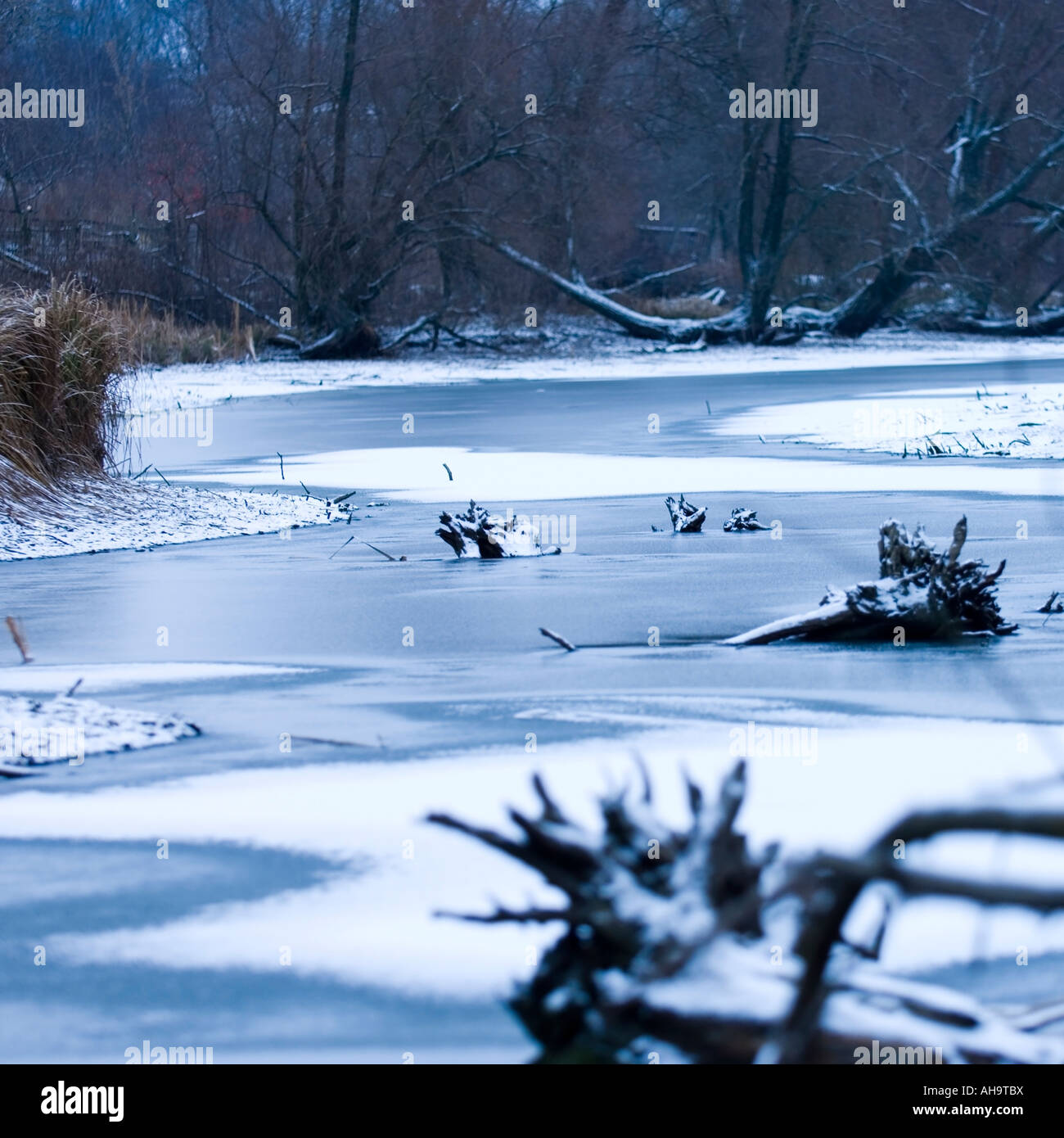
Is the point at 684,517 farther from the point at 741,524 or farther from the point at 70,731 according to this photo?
the point at 70,731

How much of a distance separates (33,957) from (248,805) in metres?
0.83

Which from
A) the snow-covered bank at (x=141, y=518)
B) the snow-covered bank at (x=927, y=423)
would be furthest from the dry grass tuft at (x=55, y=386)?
the snow-covered bank at (x=927, y=423)

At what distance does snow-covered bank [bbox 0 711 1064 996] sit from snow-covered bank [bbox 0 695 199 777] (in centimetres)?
33

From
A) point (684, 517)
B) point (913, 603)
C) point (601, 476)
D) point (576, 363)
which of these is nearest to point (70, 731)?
point (913, 603)

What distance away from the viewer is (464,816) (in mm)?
3529

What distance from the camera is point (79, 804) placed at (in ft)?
12.2

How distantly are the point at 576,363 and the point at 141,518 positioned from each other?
19.7 meters

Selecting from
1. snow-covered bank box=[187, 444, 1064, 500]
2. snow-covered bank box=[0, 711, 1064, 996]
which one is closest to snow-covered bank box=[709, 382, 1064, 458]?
snow-covered bank box=[187, 444, 1064, 500]

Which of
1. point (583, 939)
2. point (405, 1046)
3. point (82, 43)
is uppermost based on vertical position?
point (82, 43)

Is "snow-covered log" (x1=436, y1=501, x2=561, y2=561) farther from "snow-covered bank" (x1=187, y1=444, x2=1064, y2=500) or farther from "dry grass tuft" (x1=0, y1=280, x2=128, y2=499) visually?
"dry grass tuft" (x1=0, y1=280, x2=128, y2=499)

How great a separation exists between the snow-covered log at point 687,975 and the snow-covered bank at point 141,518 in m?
A: 6.52

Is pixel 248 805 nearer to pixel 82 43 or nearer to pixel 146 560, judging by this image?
pixel 146 560

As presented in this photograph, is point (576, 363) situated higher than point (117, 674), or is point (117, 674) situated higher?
point (576, 363)
